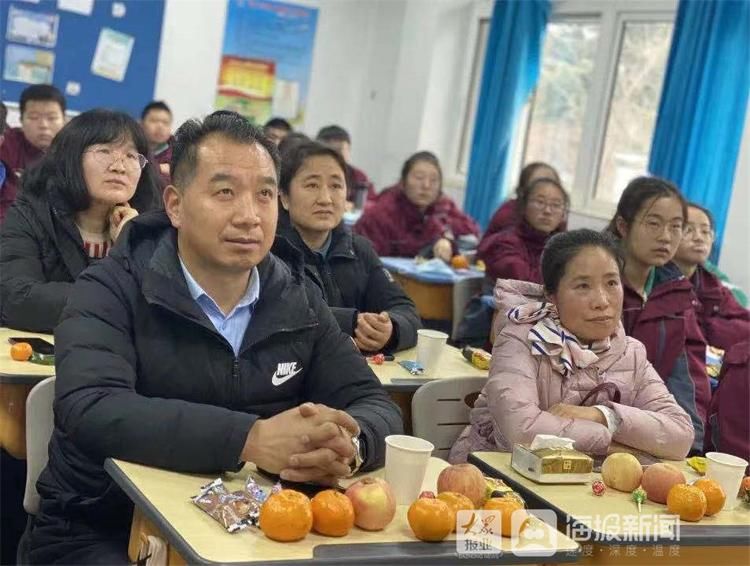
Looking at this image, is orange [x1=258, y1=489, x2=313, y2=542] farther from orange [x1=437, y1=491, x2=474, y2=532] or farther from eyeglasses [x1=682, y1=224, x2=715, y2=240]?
eyeglasses [x1=682, y1=224, x2=715, y2=240]

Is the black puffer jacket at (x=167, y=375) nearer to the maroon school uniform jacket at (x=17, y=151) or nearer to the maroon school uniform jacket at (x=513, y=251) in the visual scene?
the maroon school uniform jacket at (x=513, y=251)

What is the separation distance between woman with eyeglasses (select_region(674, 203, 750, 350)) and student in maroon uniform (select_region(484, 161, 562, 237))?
3.59 feet

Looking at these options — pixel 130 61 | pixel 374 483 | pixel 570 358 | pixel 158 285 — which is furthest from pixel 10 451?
pixel 130 61

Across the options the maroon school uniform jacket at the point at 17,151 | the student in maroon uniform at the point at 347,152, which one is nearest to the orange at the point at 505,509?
the maroon school uniform jacket at the point at 17,151

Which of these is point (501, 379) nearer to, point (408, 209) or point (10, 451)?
point (10, 451)

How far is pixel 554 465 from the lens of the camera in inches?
84.8

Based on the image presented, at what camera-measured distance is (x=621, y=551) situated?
200cm

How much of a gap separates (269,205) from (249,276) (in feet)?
0.55

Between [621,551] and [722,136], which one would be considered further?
[722,136]

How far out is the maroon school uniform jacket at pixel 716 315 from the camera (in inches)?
164

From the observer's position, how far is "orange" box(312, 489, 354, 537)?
5.28 ft

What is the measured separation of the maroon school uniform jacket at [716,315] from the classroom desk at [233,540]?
2658 millimetres

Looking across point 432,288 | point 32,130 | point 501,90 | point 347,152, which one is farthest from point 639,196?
point 501,90

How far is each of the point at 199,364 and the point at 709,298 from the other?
2.82m
